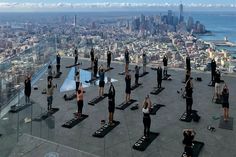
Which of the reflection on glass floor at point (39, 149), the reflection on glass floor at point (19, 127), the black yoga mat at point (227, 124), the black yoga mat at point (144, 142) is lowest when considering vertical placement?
the black yoga mat at point (144, 142)

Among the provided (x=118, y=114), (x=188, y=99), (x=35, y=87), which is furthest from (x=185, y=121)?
(x=35, y=87)

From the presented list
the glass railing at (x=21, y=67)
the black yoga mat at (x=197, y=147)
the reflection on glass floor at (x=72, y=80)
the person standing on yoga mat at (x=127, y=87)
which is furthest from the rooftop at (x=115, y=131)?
the glass railing at (x=21, y=67)

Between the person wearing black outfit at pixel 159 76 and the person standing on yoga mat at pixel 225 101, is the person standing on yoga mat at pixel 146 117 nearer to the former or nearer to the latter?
the person standing on yoga mat at pixel 225 101

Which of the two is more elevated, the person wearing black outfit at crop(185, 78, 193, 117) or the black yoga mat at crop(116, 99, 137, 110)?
the person wearing black outfit at crop(185, 78, 193, 117)

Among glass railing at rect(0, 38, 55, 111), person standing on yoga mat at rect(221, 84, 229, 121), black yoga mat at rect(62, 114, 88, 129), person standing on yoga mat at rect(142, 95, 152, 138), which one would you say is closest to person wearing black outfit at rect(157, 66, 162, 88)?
person standing on yoga mat at rect(221, 84, 229, 121)

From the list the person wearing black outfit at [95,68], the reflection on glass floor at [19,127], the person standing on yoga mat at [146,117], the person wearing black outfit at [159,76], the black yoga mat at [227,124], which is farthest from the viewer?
the person wearing black outfit at [95,68]

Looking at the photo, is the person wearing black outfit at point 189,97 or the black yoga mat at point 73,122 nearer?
the black yoga mat at point 73,122

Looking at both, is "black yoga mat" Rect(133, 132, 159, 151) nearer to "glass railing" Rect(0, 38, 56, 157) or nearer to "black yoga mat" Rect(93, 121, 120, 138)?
"black yoga mat" Rect(93, 121, 120, 138)

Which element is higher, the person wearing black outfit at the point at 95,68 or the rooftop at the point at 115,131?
the person wearing black outfit at the point at 95,68
